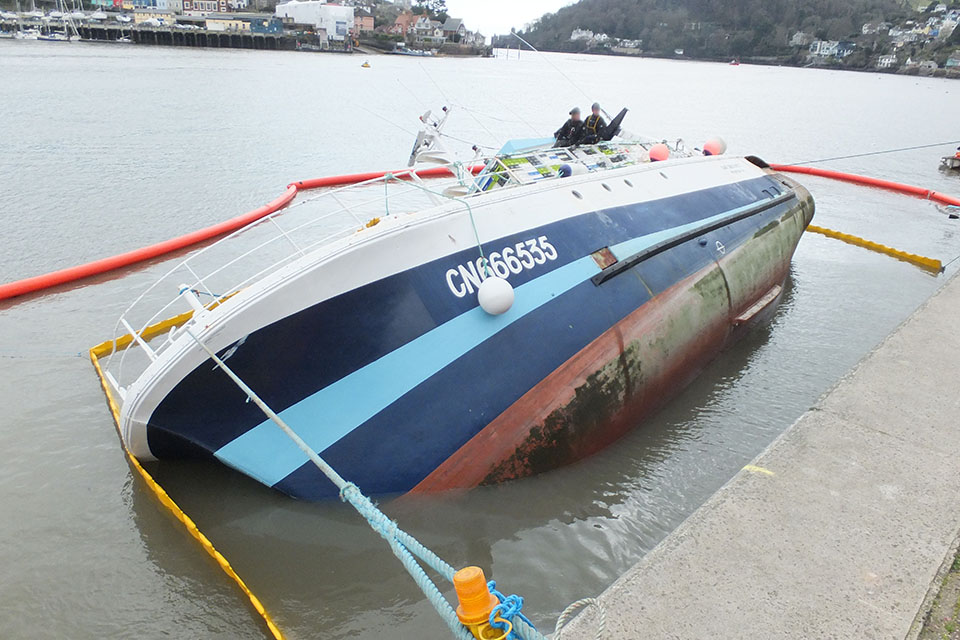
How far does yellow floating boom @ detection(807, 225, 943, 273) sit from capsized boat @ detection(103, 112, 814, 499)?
756cm

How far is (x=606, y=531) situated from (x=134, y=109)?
2784cm

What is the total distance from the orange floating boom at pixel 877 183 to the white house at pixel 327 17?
89601 millimetres

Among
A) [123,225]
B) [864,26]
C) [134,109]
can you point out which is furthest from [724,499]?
A: [864,26]

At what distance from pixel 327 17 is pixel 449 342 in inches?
4252

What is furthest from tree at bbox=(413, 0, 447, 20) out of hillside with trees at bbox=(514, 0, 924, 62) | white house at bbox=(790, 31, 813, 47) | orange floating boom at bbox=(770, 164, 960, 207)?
orange floating boom at bbox=(770, 164, 960, 207)

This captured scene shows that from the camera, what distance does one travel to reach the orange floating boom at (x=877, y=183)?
1766 centimetres

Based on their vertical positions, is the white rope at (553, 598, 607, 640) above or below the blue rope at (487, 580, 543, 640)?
below

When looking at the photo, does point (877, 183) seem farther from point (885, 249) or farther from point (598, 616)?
point (598, 616)

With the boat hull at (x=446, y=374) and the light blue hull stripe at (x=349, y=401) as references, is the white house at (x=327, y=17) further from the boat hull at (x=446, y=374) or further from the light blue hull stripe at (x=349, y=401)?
the light blue hull stripe at (x=349, y=401)

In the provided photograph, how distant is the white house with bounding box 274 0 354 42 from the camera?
322 feet

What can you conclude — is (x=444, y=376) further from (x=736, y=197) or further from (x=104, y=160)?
(x=104, y=160)

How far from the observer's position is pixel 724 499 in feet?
12.4

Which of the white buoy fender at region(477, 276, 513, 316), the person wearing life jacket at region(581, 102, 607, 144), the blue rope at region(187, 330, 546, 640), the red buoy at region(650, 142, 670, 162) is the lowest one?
the blue rope at region(187, 330, 546, 640)

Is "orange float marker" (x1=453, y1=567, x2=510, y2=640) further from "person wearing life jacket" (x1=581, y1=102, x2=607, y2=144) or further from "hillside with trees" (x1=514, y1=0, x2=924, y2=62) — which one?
"hillside with trees" (x1=514, y1=0, x2=924, y2=62)
